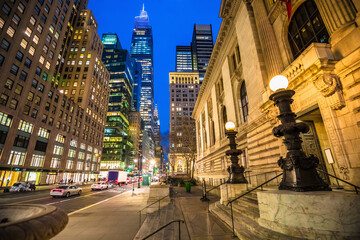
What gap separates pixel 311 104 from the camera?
8.60 meters

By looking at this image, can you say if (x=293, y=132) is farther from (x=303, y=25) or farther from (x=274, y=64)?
(x=303, y=25)

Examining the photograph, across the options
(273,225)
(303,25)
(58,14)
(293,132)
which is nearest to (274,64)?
(303,25)

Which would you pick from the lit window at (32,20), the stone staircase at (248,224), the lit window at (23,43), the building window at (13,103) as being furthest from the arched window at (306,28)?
the lit window at (32,20)

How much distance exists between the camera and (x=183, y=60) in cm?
16362

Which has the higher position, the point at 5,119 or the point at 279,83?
the point at 5,119

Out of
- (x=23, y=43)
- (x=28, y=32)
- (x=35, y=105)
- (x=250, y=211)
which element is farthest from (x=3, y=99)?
(x=250, y=211)

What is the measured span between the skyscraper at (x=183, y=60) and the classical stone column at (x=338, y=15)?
152352mm

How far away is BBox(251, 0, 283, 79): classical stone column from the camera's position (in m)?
12.2

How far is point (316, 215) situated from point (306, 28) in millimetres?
12231

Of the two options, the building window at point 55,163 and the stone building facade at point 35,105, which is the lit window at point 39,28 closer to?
the stone building facade at point 35,105

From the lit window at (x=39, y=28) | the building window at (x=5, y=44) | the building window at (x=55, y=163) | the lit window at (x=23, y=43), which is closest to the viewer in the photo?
the building window at (x=5, y=44)

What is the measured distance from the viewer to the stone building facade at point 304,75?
6988mm

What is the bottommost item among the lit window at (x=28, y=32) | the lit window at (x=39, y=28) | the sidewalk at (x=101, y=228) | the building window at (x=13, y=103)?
the sidewalk at (x=101, y=228)

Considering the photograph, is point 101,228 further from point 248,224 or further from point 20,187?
point 20,187
